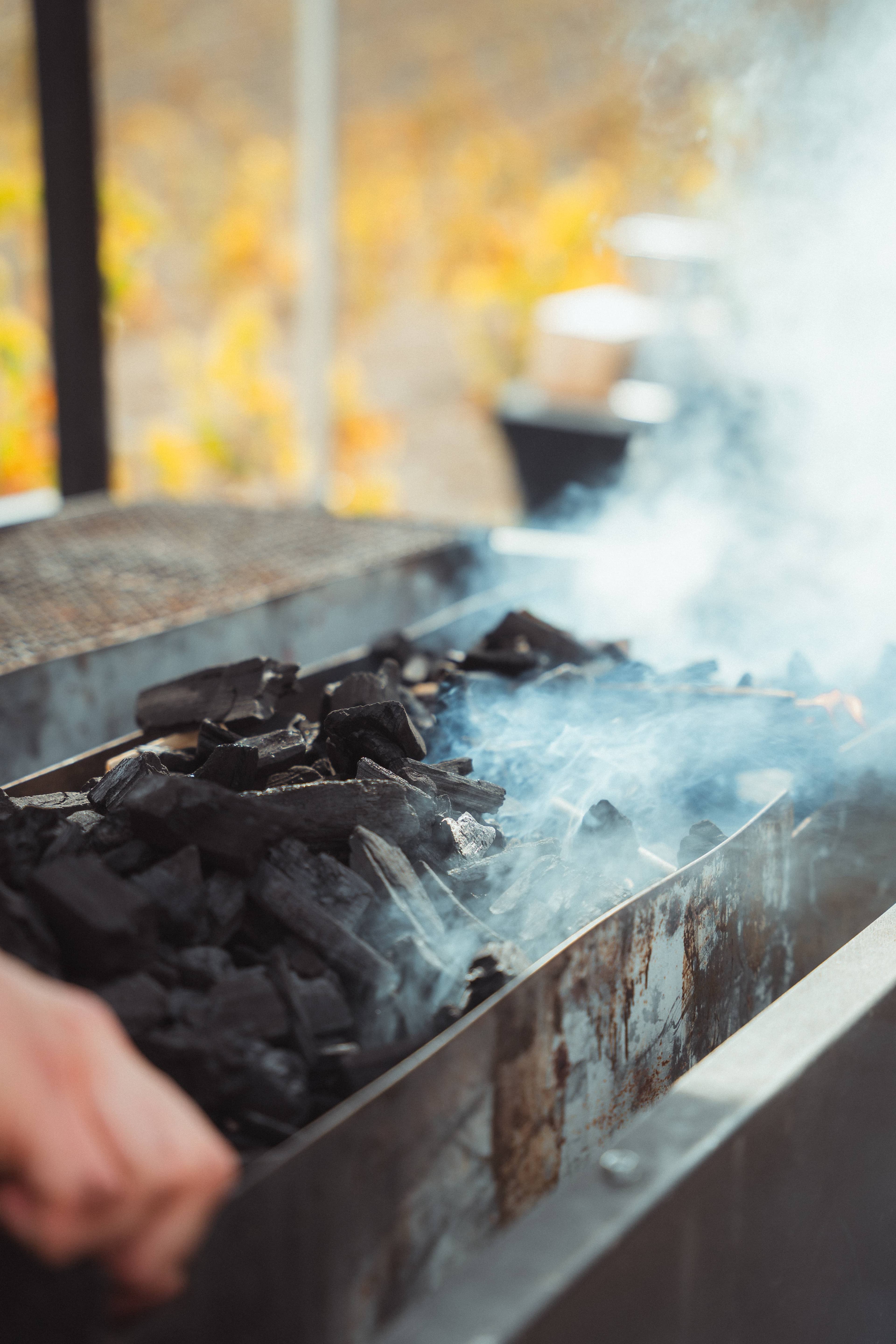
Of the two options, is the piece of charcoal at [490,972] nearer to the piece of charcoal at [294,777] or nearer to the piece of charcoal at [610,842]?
the piece of charcoal at [610,842]

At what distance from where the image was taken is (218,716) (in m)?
1.75

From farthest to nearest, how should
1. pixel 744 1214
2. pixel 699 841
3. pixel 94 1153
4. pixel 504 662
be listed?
1. pixel 504 662
2. pixel 699 841
3. pixel 744 1214
4. pixel 94 1153

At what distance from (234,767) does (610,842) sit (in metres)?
0.52

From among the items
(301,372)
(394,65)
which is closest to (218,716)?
(301,372)

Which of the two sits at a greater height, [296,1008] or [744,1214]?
[296,1008]

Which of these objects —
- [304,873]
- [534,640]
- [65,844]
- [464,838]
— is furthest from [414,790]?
[534,640]

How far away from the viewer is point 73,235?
12.2 ft

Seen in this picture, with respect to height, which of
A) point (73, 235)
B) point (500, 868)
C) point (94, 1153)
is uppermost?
point (73, 235)

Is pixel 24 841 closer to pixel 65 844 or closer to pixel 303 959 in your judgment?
pixel 65 844

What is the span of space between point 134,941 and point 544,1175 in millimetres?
497

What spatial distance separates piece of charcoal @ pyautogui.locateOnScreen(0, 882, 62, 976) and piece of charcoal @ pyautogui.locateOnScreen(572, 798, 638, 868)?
27.1 inches

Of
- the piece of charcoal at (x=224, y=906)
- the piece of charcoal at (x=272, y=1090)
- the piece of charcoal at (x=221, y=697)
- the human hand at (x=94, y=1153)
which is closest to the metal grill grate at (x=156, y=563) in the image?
the piece of charcoal at (x=221, y=697)

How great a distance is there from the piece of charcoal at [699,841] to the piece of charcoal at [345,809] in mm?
389

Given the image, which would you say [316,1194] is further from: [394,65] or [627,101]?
[394,65]
